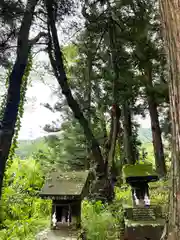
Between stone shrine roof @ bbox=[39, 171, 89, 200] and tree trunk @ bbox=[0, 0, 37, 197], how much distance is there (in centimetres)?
75

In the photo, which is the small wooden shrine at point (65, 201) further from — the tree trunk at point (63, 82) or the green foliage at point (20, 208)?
the tree trunk at point (63, 82)

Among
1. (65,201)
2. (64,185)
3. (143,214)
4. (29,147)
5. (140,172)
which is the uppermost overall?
(29,147)

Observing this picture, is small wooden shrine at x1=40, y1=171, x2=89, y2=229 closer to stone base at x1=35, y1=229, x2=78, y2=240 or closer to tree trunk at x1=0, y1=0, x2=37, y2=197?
stone base at x1=35, y1=229, x2=78, y2=240

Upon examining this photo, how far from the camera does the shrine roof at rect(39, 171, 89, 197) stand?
2775 millimetres

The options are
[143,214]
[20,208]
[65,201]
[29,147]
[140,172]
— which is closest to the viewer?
[65,201]

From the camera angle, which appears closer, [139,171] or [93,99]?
[139,171]

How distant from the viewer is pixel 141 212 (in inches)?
131

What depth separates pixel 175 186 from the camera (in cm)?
141

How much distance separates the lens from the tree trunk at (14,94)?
2.23 m

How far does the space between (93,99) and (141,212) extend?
6428 mm

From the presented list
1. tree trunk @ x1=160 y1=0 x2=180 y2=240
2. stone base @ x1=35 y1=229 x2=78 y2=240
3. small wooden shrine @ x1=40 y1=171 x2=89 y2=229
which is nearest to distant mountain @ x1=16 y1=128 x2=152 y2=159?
small wooden shrine @ x1=40 y1=171 x2=89 y2=229

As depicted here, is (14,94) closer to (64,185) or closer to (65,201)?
(64,185)

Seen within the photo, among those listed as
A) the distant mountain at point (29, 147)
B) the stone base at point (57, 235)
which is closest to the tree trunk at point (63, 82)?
the stone base at point (57, 235)

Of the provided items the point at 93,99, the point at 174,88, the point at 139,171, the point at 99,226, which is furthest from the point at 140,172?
the point at 93,99
